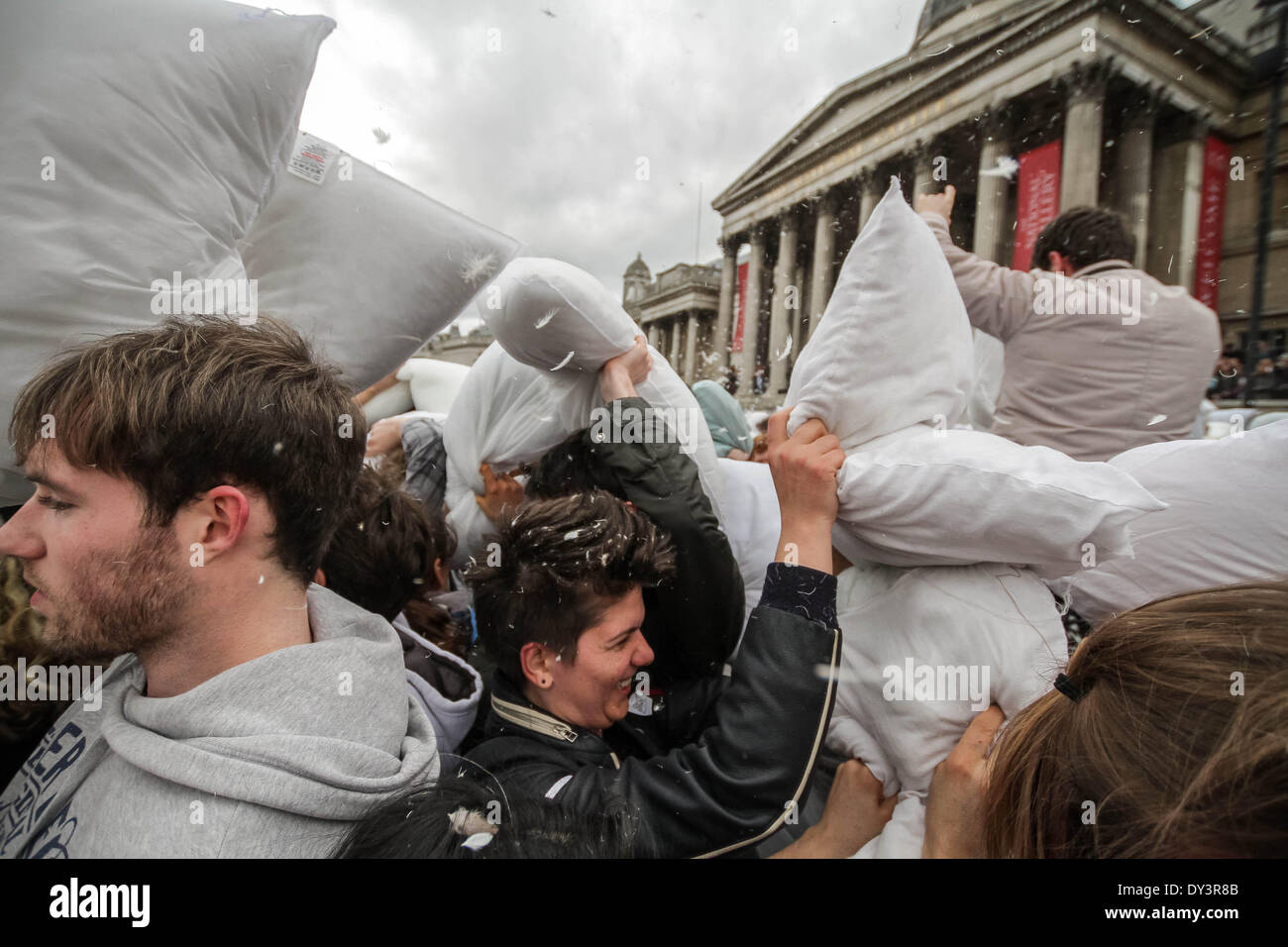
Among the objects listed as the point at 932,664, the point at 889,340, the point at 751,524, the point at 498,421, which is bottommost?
the point at 932,664

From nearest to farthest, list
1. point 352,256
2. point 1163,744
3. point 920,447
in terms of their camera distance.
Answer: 1. point 1163,744
2. point 920,447
3. point 352,256

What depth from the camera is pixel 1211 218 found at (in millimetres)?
808

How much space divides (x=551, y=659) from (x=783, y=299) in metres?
0.69

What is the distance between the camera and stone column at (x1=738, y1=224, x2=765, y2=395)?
942 millimetres

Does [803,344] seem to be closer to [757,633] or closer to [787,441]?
[787,441]

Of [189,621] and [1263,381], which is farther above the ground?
[1263,381]

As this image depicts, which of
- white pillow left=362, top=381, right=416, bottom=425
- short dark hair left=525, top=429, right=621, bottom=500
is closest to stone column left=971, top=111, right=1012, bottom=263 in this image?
short dark hair left=525, top=429, right=621, bottom=500

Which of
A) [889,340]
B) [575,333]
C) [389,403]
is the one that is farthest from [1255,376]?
[389,403]

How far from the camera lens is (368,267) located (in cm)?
115

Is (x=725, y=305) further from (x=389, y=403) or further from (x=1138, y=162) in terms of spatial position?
(x=389, y=403)

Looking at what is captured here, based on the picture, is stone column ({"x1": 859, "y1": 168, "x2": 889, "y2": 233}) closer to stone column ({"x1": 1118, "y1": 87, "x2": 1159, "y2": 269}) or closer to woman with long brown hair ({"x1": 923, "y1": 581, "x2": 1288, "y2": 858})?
stone column ({"x1": 1118, "y1": 87, "x2": 1159, "y2": 269})

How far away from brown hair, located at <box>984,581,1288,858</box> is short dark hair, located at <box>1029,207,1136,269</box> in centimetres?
Answer: 51

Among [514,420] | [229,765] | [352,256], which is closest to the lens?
[229,765]
